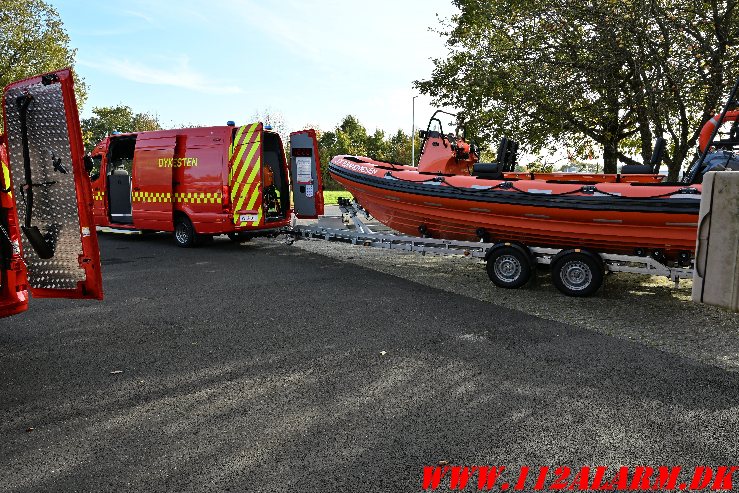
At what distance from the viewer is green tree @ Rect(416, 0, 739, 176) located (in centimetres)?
927

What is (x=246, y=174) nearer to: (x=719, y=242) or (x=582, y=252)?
(x=582, y=252)

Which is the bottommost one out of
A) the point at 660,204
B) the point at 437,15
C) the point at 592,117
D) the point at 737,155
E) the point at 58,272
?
the point at 58,272

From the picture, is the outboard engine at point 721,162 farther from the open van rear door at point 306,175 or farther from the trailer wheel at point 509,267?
the open van rear door at point 306,175

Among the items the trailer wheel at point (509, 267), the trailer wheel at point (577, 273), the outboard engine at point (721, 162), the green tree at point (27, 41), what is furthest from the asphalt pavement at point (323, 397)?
the green tree at point (27, 41)

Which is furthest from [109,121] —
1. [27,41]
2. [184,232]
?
[184,232]

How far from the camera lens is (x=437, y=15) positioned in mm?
16328

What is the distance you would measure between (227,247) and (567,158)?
9.40m

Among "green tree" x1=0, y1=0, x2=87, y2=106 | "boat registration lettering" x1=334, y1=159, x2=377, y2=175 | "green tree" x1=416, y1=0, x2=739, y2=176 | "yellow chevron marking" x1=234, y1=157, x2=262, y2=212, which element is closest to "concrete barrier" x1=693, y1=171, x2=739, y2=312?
"boat registration lettering" x1=334, y1=159, x2=377, y2=175

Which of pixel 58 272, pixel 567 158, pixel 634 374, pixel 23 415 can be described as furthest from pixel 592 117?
pixel 23 415

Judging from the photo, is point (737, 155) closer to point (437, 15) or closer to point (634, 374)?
point (634, 374)

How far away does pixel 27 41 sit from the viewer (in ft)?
78.2

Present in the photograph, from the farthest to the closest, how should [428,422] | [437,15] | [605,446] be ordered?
[437,15] < [428,422] < [605,446]

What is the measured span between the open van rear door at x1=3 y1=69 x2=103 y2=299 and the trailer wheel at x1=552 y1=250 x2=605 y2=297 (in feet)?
16.1

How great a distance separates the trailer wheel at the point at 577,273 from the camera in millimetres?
6043
